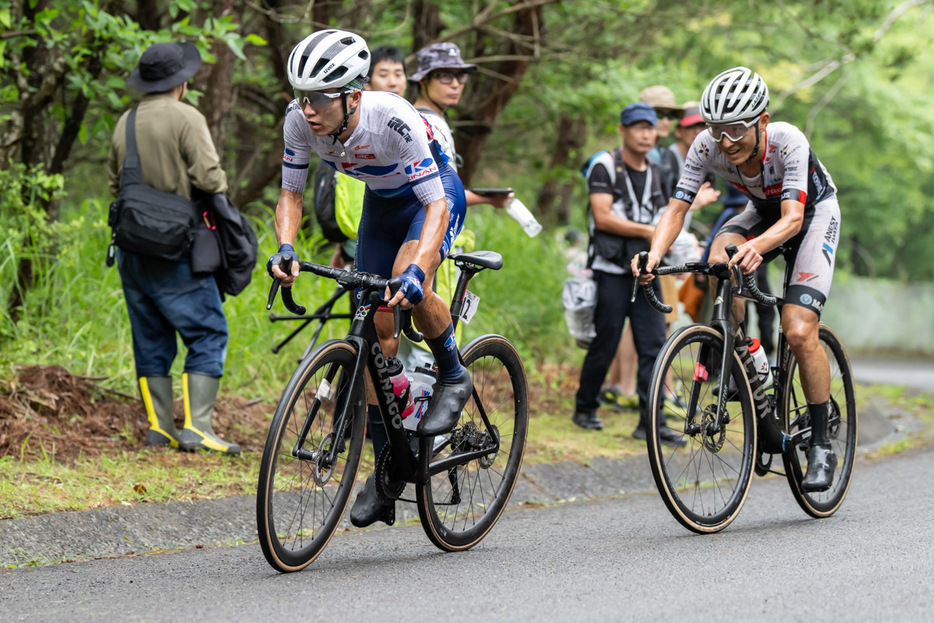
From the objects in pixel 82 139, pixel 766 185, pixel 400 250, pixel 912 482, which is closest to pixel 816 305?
pixel 766 185

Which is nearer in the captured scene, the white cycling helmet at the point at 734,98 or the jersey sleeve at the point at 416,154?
the jersey sleeve at the point at 416,154

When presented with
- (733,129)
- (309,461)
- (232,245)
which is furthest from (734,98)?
(232,245)

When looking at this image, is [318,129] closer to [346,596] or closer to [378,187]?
[378,187]

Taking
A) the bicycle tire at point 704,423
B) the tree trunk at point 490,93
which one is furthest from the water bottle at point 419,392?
the tree trunk at point 490,93

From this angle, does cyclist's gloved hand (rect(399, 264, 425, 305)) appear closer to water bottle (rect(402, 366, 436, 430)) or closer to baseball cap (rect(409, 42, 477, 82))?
water bottle (rect(402, 366, 436, 430))

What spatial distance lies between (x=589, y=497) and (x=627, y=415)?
241 centimetres

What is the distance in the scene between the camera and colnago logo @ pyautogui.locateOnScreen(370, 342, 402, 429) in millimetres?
4484

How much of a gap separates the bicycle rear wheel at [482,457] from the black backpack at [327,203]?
1.84 m

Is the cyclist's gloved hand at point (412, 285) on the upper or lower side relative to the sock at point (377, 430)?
upper

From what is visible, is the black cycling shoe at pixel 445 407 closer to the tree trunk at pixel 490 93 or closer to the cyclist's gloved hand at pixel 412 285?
the cyclist's gloved hand at pixel 412 285

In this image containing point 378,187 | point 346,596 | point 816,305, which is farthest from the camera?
point 816,305

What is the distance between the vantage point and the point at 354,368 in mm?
4359

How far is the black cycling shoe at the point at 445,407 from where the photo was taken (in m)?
4.65

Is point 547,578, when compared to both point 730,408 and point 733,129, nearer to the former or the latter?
point 730,408
